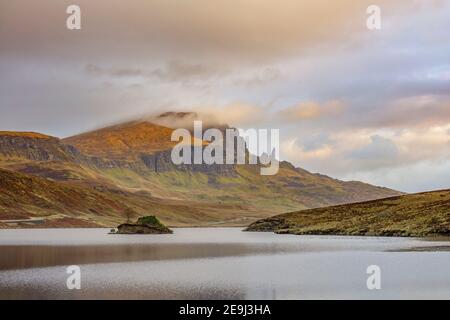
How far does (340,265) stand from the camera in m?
82.3

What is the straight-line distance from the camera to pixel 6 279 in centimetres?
6856
